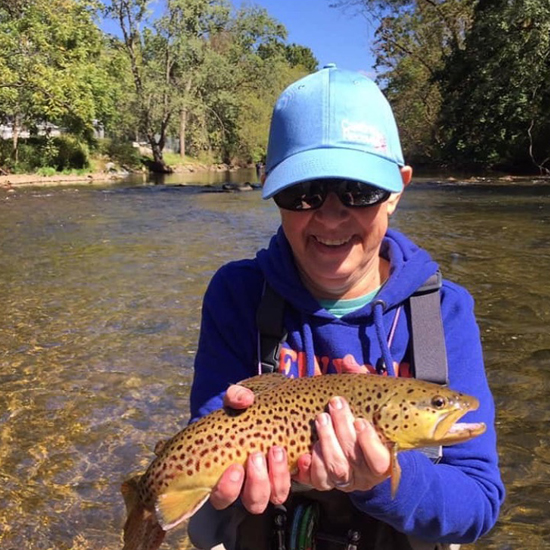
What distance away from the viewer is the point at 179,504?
2.01 m

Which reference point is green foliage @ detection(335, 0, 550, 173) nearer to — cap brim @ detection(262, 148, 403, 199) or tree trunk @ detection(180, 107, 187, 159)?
tree trunk @ detection(180, 107, 187, 159)

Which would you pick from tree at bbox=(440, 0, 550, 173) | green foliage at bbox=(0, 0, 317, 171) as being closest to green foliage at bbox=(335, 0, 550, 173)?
tree at bbox=(440, 0, 550, 173)

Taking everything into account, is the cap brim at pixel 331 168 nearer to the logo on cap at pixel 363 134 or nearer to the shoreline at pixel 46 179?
the logo on cap at pixel 363 134

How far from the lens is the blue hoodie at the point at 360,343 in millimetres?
2232

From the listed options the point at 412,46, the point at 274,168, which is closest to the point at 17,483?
the point at 274,168

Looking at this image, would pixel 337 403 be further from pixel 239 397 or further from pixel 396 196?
pixel 396 196

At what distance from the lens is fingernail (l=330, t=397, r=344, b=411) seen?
194 centimetres

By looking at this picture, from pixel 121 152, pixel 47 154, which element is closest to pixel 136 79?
pixel 121 152

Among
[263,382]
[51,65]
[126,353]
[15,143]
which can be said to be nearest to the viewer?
[263,382]

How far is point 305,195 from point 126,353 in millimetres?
4851

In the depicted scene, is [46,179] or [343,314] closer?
[343,314]

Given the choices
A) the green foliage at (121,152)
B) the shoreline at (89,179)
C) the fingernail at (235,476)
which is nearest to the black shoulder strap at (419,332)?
the fingernail at (235,476)

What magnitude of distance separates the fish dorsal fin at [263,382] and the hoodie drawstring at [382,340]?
413 mm

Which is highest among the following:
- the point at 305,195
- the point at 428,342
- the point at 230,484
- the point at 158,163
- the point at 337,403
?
the point at 158,163
